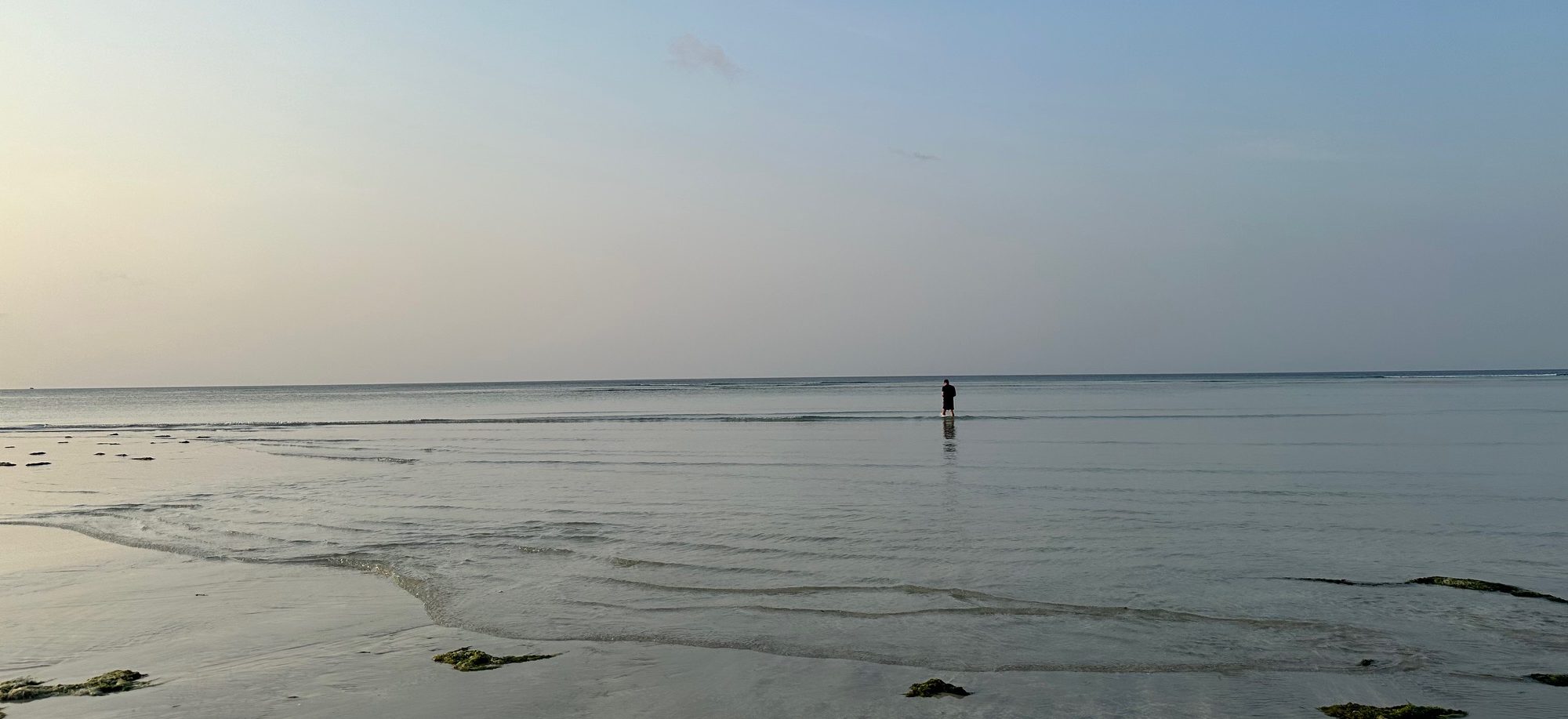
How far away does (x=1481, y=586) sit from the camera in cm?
989

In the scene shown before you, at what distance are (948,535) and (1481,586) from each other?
20.2ft

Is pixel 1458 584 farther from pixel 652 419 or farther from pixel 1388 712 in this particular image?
pixel 652 419

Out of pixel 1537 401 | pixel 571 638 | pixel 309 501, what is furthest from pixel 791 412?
pixel 571 638

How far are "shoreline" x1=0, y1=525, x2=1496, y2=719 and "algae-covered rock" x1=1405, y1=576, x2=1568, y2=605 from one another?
3650 mm

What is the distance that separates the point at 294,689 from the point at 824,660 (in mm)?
4119

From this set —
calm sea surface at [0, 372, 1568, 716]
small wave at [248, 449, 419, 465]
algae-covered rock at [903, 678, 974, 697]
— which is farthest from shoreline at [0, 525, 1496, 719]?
small wave at [248, 449, 419, 465]

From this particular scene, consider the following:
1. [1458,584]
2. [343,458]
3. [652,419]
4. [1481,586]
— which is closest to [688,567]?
[1458,584]

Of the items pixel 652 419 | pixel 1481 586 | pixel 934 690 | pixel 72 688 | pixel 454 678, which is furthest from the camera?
pixel 652 419

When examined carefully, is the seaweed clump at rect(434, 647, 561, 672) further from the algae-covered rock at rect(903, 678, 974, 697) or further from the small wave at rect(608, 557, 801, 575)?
the small wave at rect(608, 557, 801, 575)

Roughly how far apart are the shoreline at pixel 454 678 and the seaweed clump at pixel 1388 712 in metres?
0.16

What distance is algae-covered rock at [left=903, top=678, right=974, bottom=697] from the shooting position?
6.96 meters

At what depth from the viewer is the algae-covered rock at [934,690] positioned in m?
6.96

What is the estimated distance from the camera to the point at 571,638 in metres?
8.75

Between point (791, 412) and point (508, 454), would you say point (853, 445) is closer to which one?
point (508, 454)
